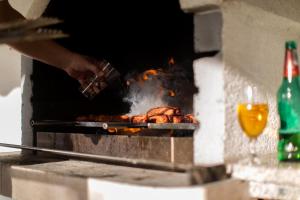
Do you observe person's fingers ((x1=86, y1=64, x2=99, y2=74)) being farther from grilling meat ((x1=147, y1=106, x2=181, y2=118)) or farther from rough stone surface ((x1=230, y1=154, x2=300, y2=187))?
rough stone surface ((x1=230, y1=154, x2=300, y2=187))

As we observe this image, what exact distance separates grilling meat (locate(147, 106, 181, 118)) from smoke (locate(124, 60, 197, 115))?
5 cm

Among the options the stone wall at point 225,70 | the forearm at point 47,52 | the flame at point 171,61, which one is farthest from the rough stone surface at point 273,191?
the forearm at point 47,52

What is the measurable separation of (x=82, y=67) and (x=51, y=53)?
17 centimetres

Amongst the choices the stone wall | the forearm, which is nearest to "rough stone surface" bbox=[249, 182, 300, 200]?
the stone wall

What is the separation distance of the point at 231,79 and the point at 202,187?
1.69ft

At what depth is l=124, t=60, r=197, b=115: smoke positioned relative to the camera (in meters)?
1.98

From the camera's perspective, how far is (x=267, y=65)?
1.80 m

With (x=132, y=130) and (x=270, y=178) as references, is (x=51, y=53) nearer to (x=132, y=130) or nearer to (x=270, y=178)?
(x=132, y=130)

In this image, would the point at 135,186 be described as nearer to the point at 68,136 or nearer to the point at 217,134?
the point at 217,134

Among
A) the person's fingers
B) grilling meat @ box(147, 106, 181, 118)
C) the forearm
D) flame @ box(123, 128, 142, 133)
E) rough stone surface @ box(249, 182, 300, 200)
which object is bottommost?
rough stone surface @ box(249, 182, 300, 200)

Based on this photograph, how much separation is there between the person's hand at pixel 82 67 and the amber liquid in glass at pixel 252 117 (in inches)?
35.7

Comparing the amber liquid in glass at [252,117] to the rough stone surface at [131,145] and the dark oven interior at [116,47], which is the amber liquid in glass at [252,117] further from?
the dark oven interior at [116,47]

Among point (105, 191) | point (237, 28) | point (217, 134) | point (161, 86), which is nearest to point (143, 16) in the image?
point (161, 86)

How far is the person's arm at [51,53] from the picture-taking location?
2.00 meters
